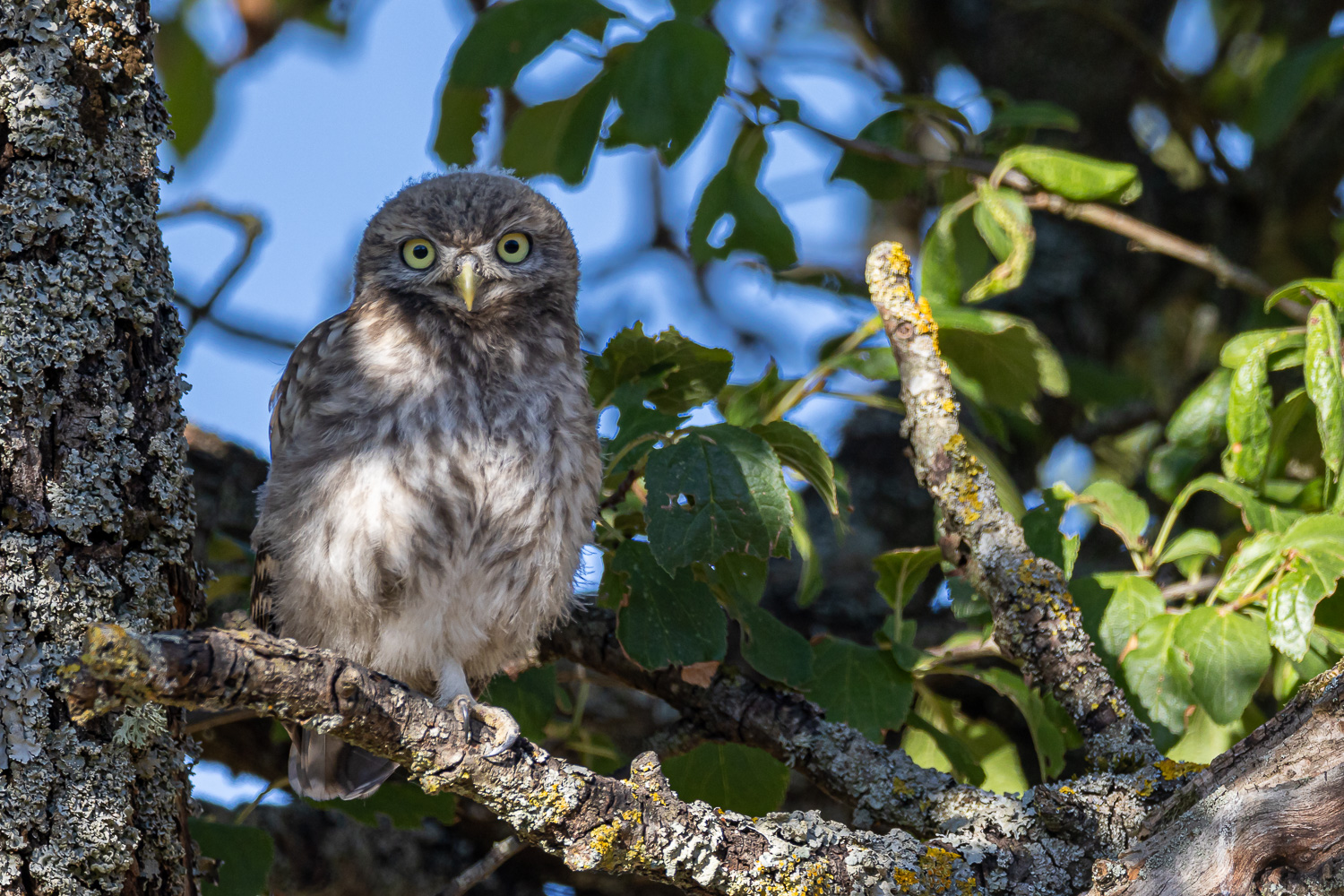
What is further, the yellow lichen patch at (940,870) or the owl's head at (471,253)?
the owl's head at (471,253)

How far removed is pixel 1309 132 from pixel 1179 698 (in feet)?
9.95

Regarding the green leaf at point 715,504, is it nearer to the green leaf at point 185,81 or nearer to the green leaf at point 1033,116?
the green leaf at point 1033,116

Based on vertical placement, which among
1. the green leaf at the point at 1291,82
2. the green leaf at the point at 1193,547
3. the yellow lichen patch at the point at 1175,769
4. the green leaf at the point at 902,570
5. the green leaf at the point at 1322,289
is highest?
the green leaf at the point at 1291,82

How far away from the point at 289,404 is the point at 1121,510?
71.1 inches

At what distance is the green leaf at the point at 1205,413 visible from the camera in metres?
2.79

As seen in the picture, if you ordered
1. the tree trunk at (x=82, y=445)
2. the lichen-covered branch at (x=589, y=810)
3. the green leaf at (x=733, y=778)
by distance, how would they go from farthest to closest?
the green leaf at (x=733, y=778) → the tree trunk at (x=82, y=445) → the lichen-covered branch at (x=589, y=810)

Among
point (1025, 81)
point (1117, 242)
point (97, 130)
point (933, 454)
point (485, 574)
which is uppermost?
point (1025, 81)

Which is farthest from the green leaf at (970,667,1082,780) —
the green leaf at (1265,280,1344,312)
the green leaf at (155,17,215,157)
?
the green leaf at (155,17,215,157)

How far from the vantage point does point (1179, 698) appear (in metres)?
2.30

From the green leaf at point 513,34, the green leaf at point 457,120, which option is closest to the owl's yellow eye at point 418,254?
the green leaf at point 513,34

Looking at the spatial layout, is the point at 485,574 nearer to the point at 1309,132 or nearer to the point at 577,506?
the point at 577,506

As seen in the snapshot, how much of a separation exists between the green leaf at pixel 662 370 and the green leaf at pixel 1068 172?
90 centimetres

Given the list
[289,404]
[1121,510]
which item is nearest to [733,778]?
[1121,510]

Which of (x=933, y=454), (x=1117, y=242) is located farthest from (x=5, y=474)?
(x=1117, y=242)
